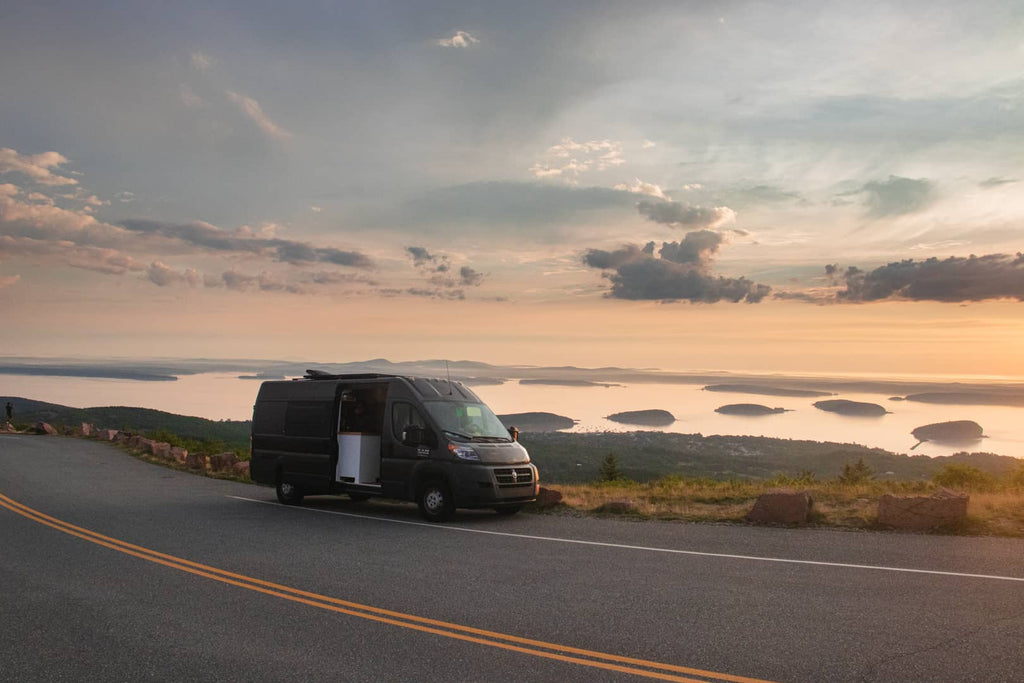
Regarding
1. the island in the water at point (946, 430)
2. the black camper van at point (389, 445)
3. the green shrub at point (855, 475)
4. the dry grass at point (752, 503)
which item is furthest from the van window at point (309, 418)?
the island in the water at point (946, 430)

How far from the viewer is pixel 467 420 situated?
1530 cm

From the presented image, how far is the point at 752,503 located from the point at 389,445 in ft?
24.2

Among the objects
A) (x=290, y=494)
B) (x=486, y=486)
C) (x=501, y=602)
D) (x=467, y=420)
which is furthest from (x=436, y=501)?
(x=501, y=602)

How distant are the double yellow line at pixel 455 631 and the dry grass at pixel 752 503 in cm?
744

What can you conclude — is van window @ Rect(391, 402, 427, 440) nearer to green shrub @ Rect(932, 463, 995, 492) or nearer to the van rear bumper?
the van rear bumper

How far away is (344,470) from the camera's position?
1602 centimetres

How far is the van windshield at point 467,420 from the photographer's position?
1477 cm

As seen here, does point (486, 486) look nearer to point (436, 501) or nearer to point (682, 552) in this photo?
point (436, 501)

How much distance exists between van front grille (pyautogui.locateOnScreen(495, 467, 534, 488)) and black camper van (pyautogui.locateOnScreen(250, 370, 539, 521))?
0.06ft

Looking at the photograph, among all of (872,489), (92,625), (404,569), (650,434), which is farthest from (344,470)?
(650,434)

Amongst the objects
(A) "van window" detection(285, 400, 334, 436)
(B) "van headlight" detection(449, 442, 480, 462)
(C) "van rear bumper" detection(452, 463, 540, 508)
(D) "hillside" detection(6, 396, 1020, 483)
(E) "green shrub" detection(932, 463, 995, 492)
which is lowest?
(D) "hillside" detection(6, 396, 1020, 483)

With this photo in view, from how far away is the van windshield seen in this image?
1477cm

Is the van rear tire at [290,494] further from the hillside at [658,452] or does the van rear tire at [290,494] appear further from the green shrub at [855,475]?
the hillside at [658,452]

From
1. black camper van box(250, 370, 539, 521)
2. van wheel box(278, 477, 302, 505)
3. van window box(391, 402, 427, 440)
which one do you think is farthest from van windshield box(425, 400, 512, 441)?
van wheel box(278, 477, 302, 505)
